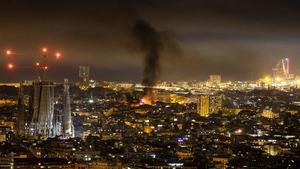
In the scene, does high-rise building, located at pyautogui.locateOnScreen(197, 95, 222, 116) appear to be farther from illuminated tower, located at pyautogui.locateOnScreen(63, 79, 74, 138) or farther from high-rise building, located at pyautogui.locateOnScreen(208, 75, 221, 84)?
high-rise building, located at pyautogui.locateOnScreen(208, 75, 221, 84)

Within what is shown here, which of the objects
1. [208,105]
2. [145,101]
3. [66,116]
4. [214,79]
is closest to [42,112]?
[66,116]

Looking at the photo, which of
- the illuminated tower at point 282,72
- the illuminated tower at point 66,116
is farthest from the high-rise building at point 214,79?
the illuminated tower at point 66,116

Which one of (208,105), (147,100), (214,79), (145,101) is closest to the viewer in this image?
(145,101)

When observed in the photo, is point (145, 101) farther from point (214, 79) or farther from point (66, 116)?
point (214, 79)

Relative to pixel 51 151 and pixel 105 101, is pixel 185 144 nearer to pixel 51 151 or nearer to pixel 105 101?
pixel 51 151

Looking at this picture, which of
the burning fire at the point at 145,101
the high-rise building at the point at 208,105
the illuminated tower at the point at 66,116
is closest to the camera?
the illuminated tower at the point at 66,116

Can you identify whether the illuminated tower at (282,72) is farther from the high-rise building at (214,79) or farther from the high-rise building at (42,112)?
the high-rise building at (42,112)
